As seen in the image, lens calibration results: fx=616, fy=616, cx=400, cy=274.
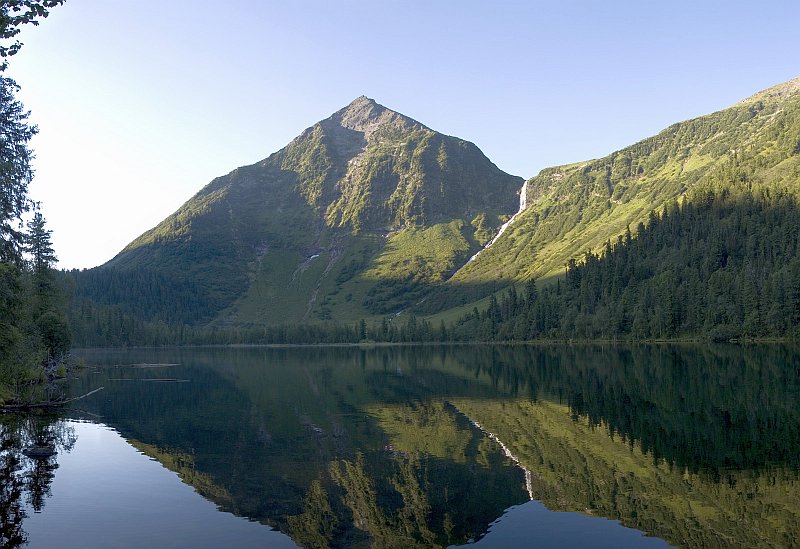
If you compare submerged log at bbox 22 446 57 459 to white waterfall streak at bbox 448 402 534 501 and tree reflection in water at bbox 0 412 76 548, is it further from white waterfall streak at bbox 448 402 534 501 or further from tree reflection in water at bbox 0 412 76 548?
white waterfall streak at bbox 448 402 534 501

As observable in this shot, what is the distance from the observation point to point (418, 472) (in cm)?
3884

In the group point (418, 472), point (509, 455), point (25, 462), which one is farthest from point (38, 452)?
point (509, 455)

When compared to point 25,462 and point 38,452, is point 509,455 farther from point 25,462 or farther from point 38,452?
point 25,462

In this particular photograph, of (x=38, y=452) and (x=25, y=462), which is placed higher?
(x=38, y=452)

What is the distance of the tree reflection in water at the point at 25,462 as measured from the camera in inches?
1122

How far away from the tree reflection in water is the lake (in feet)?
0.67

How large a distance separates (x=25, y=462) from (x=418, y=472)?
25777 millimetres

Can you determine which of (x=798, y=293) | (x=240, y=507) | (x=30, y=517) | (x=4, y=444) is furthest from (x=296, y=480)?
(x=798, y=293)

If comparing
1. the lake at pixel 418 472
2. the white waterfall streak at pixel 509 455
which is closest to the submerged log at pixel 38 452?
the lake at pixel 418 472

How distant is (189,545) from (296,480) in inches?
451

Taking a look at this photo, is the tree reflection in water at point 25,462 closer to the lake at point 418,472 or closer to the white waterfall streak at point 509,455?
the lake at point 418,472

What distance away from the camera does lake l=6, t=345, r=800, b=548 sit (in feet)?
91.3

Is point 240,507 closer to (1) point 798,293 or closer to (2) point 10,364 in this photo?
(2) point 10,364

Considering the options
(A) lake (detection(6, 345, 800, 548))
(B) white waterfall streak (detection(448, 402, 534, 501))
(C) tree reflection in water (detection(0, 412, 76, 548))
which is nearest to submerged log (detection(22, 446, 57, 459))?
Result: (C) tree reflection in water (detection(0, 412, 76, 548))
